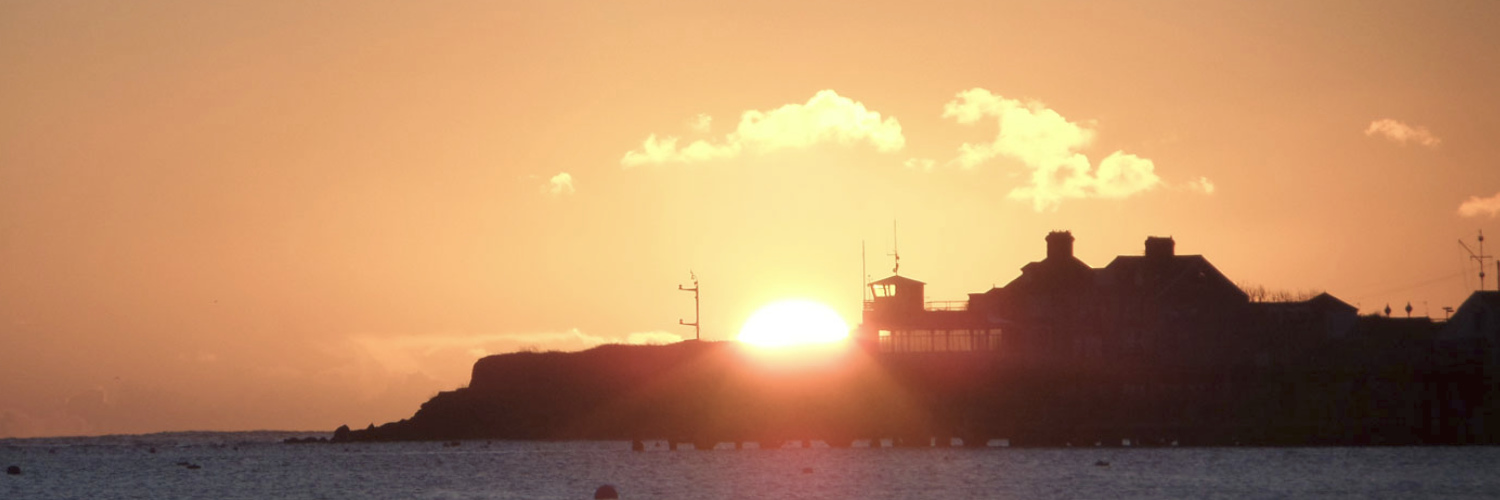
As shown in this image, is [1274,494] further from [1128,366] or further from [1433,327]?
[1433,327]

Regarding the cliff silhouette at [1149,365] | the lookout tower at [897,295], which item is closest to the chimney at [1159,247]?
the cliff silhouette at [1149,365]

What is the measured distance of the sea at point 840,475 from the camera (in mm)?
93750

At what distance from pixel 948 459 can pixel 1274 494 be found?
4319 cm

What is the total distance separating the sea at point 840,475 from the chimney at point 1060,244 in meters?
15.4

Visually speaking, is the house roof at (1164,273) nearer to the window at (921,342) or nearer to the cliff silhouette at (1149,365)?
the cliff silhouette at (1149,365)

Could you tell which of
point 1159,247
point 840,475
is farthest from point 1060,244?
point 840,475

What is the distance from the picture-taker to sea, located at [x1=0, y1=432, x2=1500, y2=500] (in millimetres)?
93750

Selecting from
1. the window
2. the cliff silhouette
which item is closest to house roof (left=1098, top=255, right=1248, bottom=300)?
the cliff silhouette

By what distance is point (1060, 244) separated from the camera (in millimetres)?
145125

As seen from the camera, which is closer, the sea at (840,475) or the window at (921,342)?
the sea at (840,475)

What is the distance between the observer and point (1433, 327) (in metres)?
158

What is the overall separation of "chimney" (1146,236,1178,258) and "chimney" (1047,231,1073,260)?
6187 mm

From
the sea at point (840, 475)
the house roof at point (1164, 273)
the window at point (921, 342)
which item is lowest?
the sea at point (840, 475)

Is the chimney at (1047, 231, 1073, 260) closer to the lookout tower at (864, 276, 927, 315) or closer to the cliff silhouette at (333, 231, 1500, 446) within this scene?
the cliff silhouette at (333, 231, 1500, 446)
